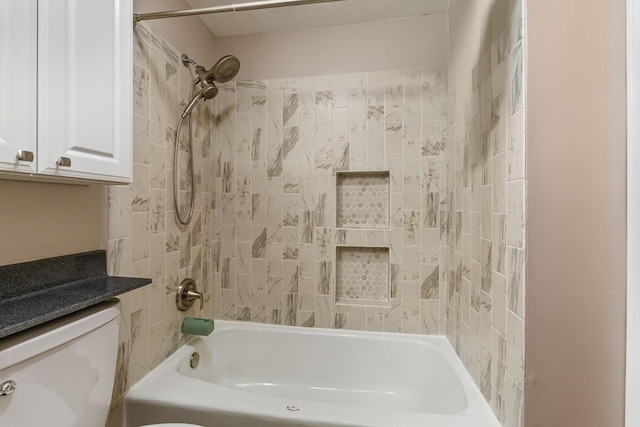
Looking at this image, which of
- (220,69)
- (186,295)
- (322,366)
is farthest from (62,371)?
(220,69)

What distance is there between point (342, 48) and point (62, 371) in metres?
1.99

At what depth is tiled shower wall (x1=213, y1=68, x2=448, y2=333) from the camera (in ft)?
6.15

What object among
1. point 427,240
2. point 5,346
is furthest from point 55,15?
point 427,240

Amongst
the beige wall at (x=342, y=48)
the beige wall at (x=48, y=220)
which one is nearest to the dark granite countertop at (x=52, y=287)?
the beige wall at (x=48, y=220)

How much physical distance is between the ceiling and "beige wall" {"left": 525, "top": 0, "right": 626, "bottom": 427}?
3.76ft

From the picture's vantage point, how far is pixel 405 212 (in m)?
1.89

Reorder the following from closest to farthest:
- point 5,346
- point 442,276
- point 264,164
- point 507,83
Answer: point 5,346
point 507,83
point 442,276
point 264,164

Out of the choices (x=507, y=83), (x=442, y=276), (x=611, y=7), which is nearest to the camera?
(x=611, y=7)

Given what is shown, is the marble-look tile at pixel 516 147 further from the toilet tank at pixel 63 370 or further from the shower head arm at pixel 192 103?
the shower head arm at pixel 192 103

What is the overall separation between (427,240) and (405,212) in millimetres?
206

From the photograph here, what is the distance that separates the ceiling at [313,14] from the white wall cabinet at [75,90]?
0.99 metres

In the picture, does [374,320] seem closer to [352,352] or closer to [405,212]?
[352,352]

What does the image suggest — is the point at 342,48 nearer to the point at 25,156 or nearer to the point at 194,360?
the point at 25,156

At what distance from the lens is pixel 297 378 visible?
1937 millimetres
